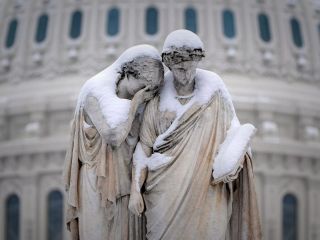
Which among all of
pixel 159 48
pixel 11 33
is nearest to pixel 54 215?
pixel 159 48

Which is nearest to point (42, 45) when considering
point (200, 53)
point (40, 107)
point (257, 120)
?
point (40, 107)

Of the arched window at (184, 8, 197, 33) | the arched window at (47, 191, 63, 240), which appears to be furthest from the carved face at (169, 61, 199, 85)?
the arched window at (184, 8, 197, 33)

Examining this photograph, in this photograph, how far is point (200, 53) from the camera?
22.6 ft

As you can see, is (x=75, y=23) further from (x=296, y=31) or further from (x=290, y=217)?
(x=290, y=217)

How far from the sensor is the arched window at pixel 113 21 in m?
61.6

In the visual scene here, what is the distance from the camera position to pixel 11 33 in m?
65.1

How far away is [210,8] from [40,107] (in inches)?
446

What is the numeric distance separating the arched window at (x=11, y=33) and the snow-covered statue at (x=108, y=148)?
57.9 metres

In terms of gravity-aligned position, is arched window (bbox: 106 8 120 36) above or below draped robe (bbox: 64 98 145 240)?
above

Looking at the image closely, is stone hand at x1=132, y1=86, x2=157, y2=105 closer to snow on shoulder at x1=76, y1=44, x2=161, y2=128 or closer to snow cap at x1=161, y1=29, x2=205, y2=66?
snow on shoulder at x1=76, y1=44, x2=161, y2=128

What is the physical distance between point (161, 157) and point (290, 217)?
5078 centimetres

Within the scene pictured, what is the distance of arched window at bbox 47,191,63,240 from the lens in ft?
181

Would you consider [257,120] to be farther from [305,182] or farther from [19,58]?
[19,58]

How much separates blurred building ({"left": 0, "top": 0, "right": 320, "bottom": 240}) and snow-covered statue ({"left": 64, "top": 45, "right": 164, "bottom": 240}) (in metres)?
47.6
